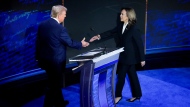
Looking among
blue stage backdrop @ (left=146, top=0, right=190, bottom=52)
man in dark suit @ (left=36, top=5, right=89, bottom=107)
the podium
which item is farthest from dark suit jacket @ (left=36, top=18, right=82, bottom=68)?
blue stage backdrop @ (left=146, top=0, right=190, bottom=52)

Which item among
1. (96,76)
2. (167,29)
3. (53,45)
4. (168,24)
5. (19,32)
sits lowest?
(167,29)

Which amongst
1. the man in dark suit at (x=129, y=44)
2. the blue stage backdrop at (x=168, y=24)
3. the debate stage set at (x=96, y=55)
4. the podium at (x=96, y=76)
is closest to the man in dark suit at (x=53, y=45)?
the debate stage set at (x=96, y=55)

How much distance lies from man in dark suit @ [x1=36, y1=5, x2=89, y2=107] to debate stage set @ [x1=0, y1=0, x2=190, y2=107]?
1.35ft

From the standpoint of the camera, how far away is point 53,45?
3.15m

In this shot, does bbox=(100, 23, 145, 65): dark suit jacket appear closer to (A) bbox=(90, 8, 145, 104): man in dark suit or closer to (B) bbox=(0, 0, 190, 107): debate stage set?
(A) bbox=(90, 8, 145, 104): man in dark suit

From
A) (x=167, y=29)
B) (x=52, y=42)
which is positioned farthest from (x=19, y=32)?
(x=167, y=29)

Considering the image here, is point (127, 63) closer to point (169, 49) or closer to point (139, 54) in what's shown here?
point (139, 54)

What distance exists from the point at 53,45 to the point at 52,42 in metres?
0.04

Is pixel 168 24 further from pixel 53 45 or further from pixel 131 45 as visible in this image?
pixel 53 45

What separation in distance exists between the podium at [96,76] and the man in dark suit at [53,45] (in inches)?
22.2

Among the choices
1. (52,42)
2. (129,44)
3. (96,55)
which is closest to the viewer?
(96,55)

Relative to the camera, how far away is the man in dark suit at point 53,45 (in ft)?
10.2

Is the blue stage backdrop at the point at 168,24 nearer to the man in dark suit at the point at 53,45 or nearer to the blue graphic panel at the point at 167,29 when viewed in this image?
the blue graphic panel at the point at 167,29

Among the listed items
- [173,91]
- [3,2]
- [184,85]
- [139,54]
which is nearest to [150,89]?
[173,91]
